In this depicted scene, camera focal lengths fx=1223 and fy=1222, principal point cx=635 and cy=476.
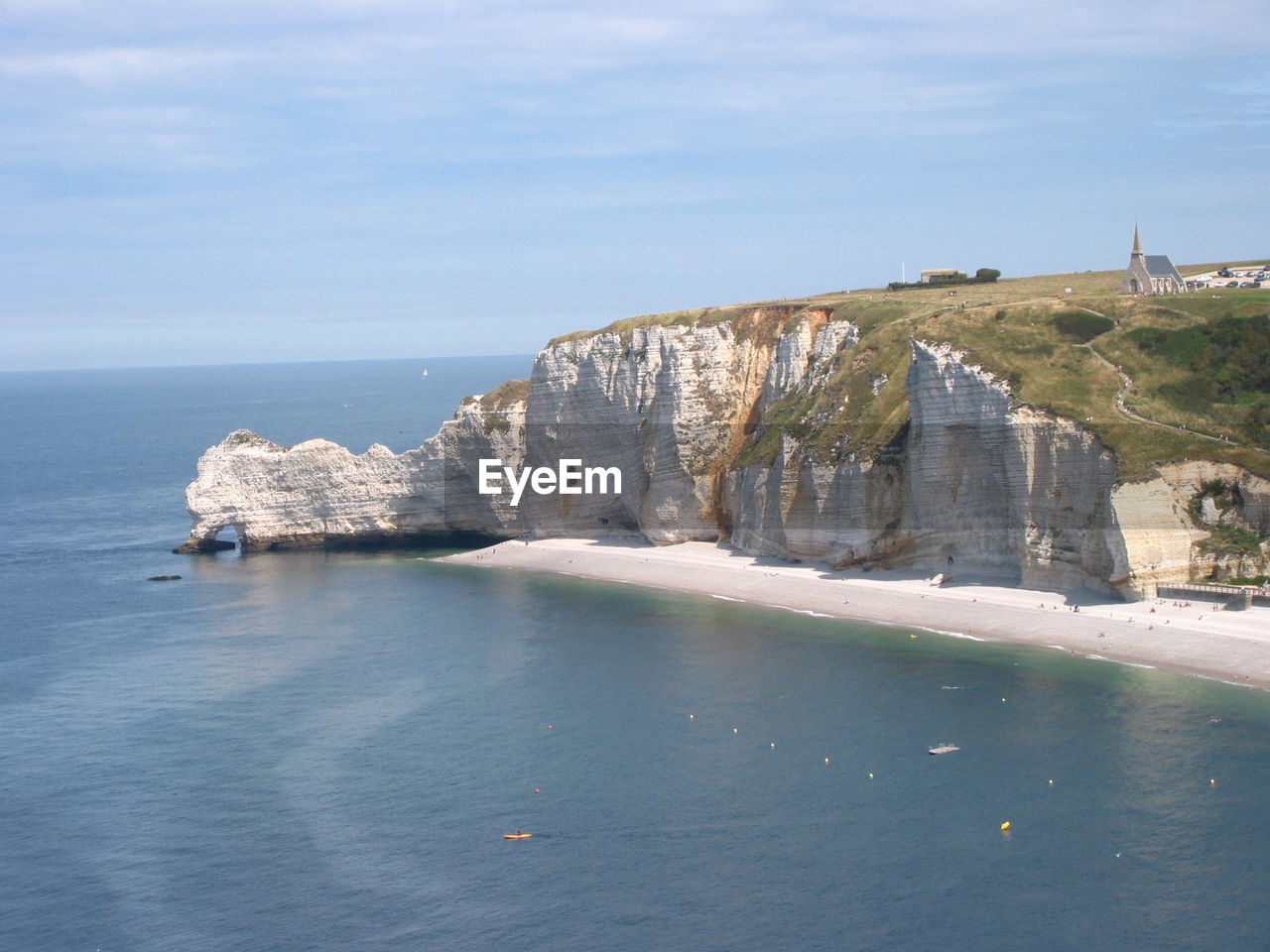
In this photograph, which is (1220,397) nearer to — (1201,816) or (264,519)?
(1201,816)

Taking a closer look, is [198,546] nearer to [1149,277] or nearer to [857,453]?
[857,453]

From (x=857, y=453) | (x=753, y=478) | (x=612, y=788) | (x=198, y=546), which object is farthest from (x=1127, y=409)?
(x=198, y=546)

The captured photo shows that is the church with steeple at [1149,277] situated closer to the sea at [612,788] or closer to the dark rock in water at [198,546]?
the sea at [612,788]

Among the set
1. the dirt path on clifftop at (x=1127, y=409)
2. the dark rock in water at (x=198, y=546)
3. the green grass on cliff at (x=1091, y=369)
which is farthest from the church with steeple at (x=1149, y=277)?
the dark rock in water at (x=198, y=546)

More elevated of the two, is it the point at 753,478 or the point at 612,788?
the point at 753,478

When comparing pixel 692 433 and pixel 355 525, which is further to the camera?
pixel 355 525

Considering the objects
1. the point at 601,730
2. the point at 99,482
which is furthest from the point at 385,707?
the point at 99,482
